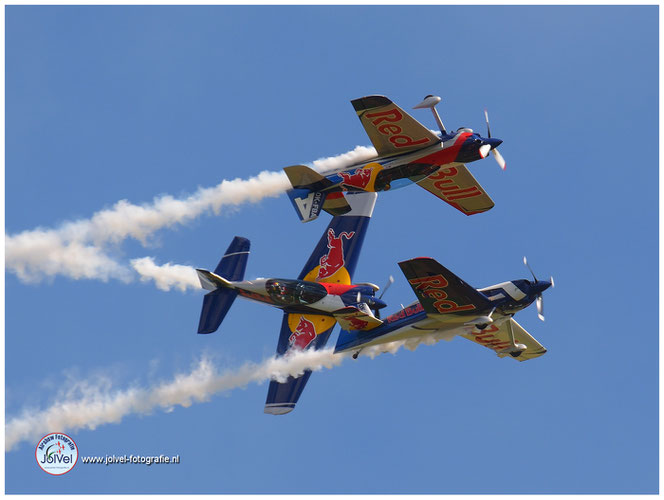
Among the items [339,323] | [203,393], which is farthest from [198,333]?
[339,323]

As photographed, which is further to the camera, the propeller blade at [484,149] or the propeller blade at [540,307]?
the propeller blade at [484,149]

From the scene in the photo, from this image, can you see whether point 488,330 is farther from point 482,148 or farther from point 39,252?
point 39,252

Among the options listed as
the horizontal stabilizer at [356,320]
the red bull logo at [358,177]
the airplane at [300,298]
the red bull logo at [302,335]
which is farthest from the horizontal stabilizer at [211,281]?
the red bull logo at [358,177]

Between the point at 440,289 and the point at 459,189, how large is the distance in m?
8.96

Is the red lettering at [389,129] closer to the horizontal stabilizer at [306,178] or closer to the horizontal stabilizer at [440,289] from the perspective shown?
the horizontal stabilizer at [306,178]

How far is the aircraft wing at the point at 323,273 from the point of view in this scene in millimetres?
45562

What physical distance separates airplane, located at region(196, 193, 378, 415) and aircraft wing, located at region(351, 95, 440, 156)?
2.66 meters

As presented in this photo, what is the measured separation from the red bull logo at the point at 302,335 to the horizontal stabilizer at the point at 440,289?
634cm

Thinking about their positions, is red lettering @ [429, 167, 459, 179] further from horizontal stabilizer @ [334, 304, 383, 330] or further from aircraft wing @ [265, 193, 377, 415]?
horizontal stabilizer @ [334, 304, 383, 330]

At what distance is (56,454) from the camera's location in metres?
42.0

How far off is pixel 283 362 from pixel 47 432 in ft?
28.6

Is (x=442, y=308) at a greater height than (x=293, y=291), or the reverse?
(x=293, y=291)

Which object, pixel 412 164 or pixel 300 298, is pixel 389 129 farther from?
pixel 300 298

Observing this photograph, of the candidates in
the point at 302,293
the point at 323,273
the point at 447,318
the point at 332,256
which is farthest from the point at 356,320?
the point at 332,256
